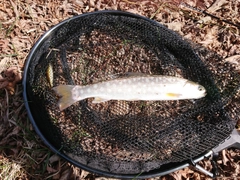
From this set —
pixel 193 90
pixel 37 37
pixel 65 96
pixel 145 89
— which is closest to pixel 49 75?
pixel 65 96

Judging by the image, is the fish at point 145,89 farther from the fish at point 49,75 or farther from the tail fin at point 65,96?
the fish at point 49,75

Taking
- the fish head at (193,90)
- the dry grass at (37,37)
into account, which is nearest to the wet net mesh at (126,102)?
the fish head at (193,90)

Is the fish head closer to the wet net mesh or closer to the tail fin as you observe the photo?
the wet net mesh

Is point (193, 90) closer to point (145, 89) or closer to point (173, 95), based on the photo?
point (173, 95)

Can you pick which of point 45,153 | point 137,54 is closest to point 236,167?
point 137,54

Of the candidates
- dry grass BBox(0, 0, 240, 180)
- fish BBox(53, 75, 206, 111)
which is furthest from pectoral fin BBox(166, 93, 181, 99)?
dry grass BBox(0, 0, 240, 180)
